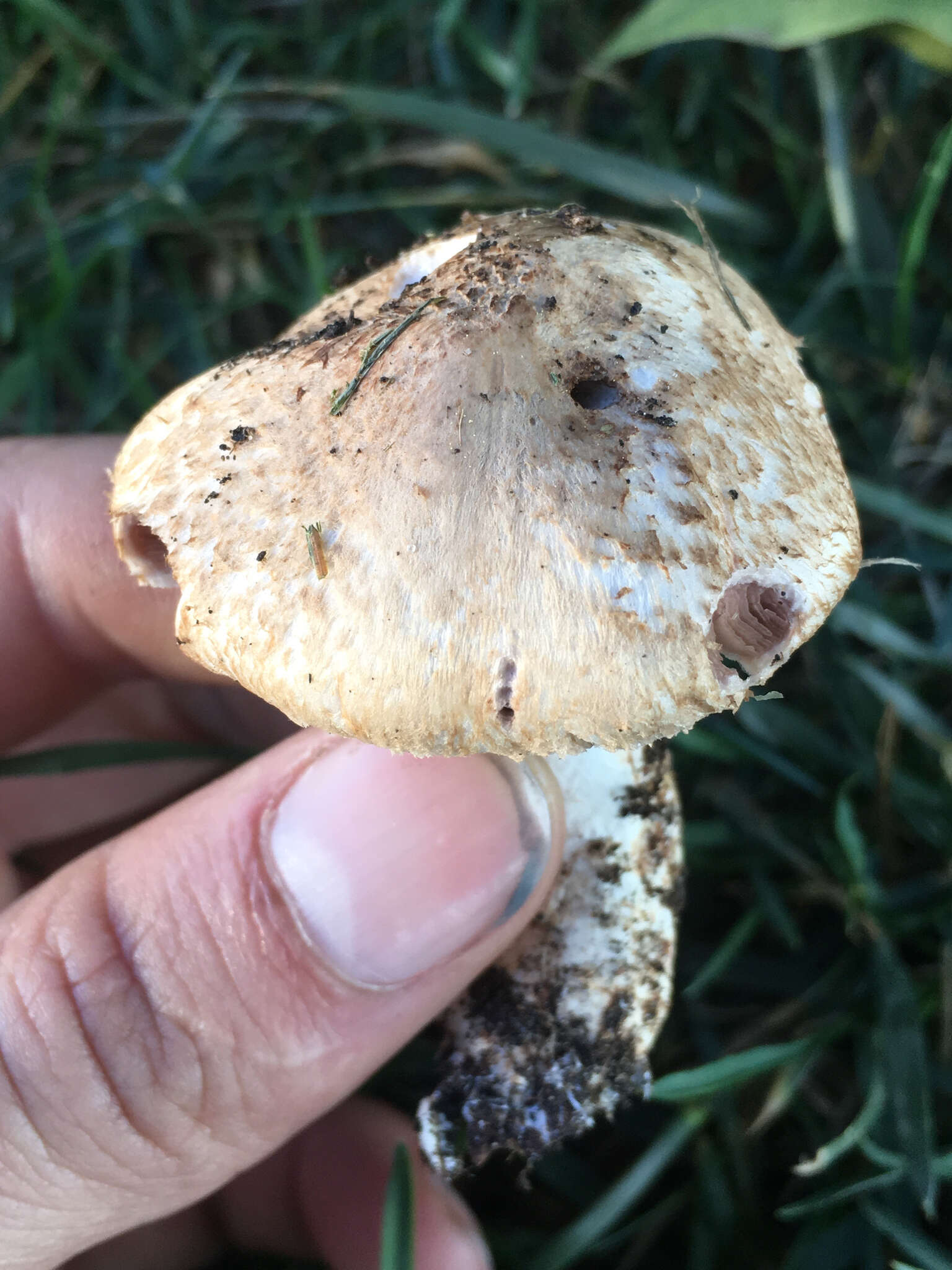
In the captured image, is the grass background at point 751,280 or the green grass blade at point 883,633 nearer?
the grass background at point 751,280

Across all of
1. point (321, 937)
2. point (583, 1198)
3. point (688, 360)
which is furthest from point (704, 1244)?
point (688, 360)

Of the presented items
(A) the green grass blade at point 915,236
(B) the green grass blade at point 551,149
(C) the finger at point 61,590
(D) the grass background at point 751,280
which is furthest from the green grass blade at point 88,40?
(A) the green grass blade at point 915,236

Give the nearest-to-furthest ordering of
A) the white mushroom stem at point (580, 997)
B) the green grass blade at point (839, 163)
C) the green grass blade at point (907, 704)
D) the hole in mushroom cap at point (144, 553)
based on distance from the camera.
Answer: the hole in mushroom cap at point (144, 553) < the white mushroom stem at point (580, 997) < the green grass blade at point (907, 704) < the green grass blade at point (839, 163)

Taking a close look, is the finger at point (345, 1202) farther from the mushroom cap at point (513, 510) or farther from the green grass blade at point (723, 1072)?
the mushroom cap at point (513, 510)

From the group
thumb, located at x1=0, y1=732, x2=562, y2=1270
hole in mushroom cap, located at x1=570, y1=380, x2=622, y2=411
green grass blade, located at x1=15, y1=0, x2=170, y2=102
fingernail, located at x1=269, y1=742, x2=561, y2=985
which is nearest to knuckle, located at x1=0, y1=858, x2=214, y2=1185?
thumb, located at x1=0, y1=732, x2=562, y2=1270

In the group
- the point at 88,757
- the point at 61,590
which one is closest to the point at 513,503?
the point at 88,757

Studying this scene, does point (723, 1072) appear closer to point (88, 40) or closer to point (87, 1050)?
point (87, 1050)
